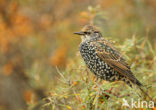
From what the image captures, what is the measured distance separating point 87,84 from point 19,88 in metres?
5.66

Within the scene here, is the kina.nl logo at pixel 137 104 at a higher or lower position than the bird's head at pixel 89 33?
lower

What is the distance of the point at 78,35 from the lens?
4719 mm

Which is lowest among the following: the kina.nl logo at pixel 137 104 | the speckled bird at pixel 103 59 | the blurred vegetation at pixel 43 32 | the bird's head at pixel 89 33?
the kina.nl logo at pixel 137 104

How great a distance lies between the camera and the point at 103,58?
14.2 feet

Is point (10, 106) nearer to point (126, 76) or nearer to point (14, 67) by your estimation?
point (14, 67)

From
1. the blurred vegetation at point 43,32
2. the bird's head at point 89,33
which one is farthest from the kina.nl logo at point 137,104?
the blurred vegetation at point 43,32

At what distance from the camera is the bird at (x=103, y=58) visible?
4242 mm

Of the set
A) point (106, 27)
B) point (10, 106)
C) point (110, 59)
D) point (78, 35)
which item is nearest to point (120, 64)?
point (110, 59)

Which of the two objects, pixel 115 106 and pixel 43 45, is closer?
pixel 115 106

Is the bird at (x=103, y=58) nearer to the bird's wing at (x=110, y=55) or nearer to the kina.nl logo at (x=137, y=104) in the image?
the bird's wing at (x=110, y=55)

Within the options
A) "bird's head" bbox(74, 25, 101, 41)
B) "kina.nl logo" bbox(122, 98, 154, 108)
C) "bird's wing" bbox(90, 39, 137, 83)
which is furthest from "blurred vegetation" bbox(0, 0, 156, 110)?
"kina.nl logo" bbox(122, 98, 154, 108)

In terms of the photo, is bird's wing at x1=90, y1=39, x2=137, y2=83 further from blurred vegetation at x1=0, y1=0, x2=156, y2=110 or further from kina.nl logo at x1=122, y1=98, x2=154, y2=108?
blurred vegetation at x1=0, y1=0, x2=156, y2=110

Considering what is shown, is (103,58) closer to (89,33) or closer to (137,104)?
(89,33)

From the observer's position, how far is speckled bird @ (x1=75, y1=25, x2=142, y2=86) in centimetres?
424
